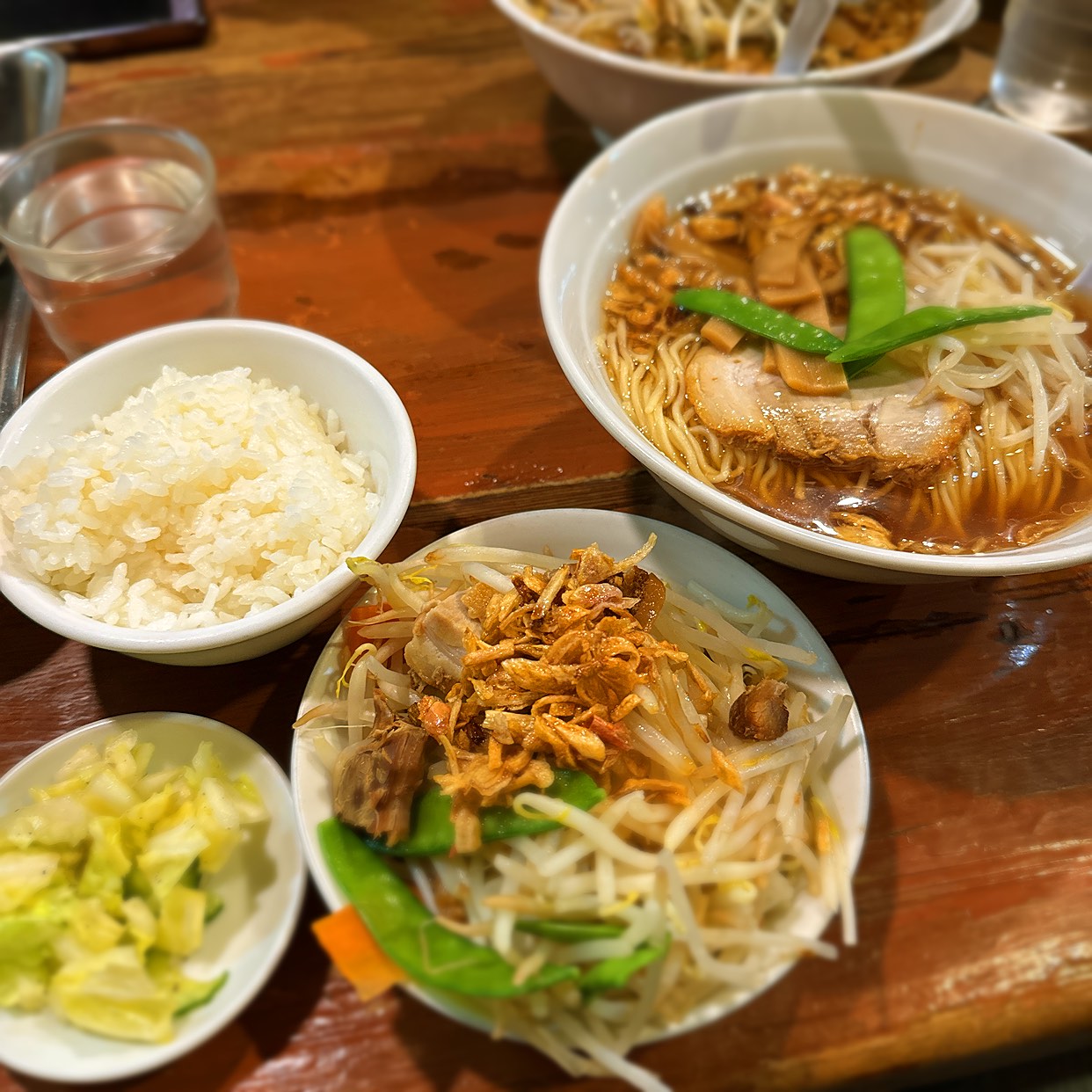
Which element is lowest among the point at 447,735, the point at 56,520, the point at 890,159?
the point at 447,735

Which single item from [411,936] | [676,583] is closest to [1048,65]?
[676,583]

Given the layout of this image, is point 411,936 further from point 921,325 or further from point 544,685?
point 921,325

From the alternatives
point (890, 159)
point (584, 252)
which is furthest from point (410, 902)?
point (890, 159)

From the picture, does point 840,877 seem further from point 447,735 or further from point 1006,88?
point 1006,88

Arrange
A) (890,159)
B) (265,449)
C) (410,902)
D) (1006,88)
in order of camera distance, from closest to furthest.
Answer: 1. (410,902)
2. (265,449)
3. (890,159)
4. (1006,88)

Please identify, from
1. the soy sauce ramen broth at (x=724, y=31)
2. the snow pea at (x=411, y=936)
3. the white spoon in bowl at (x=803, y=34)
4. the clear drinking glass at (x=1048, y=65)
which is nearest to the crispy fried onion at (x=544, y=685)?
the snow pea at (x=411, y=936)

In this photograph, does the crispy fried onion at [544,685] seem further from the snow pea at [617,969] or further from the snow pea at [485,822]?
the snow pea at [617,969]
